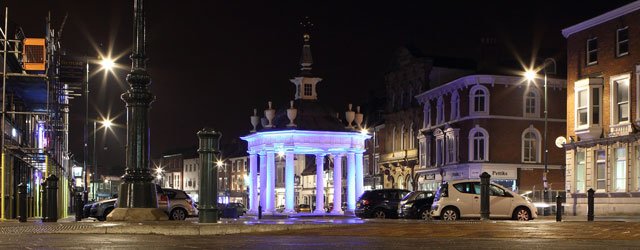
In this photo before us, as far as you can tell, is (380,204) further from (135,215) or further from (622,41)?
(135,215)

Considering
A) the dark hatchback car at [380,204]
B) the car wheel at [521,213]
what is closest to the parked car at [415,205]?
the dark hatchback car at [380,204]

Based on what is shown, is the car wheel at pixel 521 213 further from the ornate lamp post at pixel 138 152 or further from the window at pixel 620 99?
the window at pixel 620 99

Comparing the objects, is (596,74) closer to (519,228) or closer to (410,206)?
(410,206)

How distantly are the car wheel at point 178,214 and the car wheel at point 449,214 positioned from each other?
937 centimetres

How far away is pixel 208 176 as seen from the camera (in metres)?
20.8

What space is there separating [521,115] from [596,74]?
55.8 ft

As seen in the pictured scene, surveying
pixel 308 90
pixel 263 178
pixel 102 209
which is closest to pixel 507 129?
pixel 308 90

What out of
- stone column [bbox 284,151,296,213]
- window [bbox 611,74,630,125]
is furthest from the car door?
stone column [bbox 284,151,296,213]

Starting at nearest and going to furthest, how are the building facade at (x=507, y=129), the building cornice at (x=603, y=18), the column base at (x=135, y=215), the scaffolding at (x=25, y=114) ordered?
1. the column base at (x=135, y=215)
2. the scaffolding at (x=25, y=114)
3. the building cornice at (x=603, y=18)
4. the building facade at (x=507, y=129)

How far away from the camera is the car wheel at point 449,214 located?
1197 inches

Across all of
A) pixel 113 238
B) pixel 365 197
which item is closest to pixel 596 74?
pixel 365 197

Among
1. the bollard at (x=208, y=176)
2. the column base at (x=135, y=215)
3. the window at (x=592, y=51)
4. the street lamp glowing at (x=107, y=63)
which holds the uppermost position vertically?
the window at (x=592, y=51)

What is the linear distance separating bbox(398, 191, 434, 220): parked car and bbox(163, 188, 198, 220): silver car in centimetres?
766

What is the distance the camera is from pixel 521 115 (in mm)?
62312
